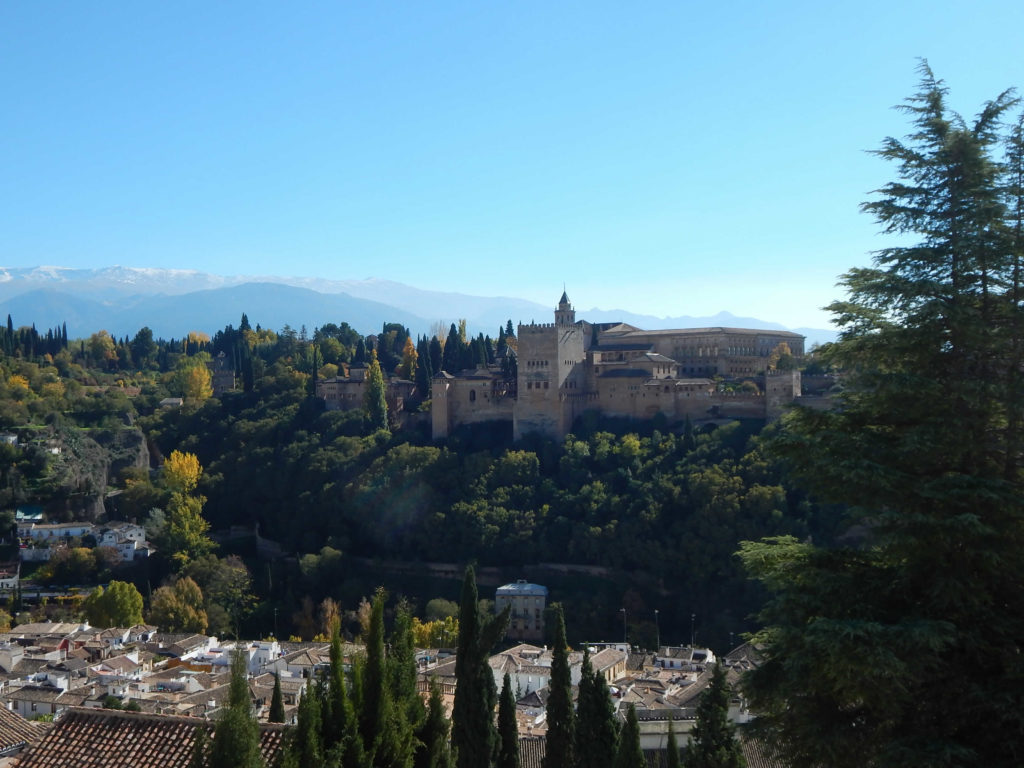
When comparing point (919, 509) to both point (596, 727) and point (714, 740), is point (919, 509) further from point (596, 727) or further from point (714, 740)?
point (596, 727)

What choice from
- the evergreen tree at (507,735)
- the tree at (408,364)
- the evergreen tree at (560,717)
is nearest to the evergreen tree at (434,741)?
the evergreen tree at (507,735)

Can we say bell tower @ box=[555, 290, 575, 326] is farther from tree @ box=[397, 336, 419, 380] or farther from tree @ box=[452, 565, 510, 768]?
tree @ box=[452, 565, 510, 768]

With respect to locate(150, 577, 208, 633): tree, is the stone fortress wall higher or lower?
higher

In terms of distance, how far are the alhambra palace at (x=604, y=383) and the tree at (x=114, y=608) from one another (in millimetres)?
16651

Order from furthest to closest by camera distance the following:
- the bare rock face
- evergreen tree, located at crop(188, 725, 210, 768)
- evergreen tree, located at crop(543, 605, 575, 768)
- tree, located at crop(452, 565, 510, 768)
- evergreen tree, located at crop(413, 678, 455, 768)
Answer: the bare rock face, evergreen tree, located at crop(543, 605, 575, 768), tree, located at crop(452, 565, 510, 768), evergreen tree, located at crop(413, 678, 455, 768), evergreen tree, located at crop(188, 725, 210, 768)

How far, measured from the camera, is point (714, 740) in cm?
1359

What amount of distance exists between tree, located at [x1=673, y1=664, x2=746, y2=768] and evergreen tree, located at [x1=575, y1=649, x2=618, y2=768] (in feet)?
5.93

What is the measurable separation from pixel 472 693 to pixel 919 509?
27.0 ft

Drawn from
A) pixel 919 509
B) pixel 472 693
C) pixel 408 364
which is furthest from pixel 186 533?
→ pixel 919 509

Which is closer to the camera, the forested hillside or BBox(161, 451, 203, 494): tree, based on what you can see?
the forested hillside

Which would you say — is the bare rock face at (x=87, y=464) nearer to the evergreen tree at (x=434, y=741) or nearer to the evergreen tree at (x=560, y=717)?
the evergreen tree at (x=560, y=717)

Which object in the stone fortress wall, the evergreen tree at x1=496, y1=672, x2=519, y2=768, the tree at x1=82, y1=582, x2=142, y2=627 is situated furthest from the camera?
the stone fortress wall

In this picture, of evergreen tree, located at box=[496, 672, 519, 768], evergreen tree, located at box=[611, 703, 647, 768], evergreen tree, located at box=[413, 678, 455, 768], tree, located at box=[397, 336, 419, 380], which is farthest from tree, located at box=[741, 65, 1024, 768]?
tree, located at box=[397, 336, 419, 380]

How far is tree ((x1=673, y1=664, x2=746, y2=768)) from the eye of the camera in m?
13.5
